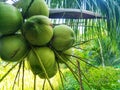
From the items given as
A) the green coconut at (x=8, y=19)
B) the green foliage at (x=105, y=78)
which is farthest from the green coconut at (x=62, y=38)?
the green foliage at (x=105, y=78)

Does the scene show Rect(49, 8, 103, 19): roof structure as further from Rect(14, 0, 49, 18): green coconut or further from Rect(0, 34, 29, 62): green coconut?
Rect(0, 34, 29, 62): green coconut

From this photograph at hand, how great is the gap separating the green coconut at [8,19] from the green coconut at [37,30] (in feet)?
0.09

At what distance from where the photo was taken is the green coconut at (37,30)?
2.99 feet

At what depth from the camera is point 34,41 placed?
923mm

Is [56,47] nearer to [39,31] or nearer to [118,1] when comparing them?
[39,31]

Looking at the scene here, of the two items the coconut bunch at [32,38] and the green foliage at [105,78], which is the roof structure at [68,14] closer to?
the coconut bunch at [32,38]

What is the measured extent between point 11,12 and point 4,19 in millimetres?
26

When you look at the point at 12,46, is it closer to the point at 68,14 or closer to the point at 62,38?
the point at 62,38

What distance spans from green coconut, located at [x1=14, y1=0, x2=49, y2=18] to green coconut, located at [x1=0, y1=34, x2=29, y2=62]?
3.3 inches

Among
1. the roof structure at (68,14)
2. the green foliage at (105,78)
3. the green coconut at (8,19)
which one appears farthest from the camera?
the green foliage at (105,78)

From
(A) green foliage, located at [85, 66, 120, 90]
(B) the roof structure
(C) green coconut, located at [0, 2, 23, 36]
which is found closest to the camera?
(C) green coconut, located at [0, 2, 23, 36]

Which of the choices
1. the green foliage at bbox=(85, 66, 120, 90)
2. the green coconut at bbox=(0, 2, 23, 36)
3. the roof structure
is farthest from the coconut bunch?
the green foliage at bbox=(85, 66, 120, 90)

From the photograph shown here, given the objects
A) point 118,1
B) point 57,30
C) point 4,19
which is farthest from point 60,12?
point 118,1

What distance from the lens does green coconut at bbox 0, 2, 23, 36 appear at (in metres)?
0.91
